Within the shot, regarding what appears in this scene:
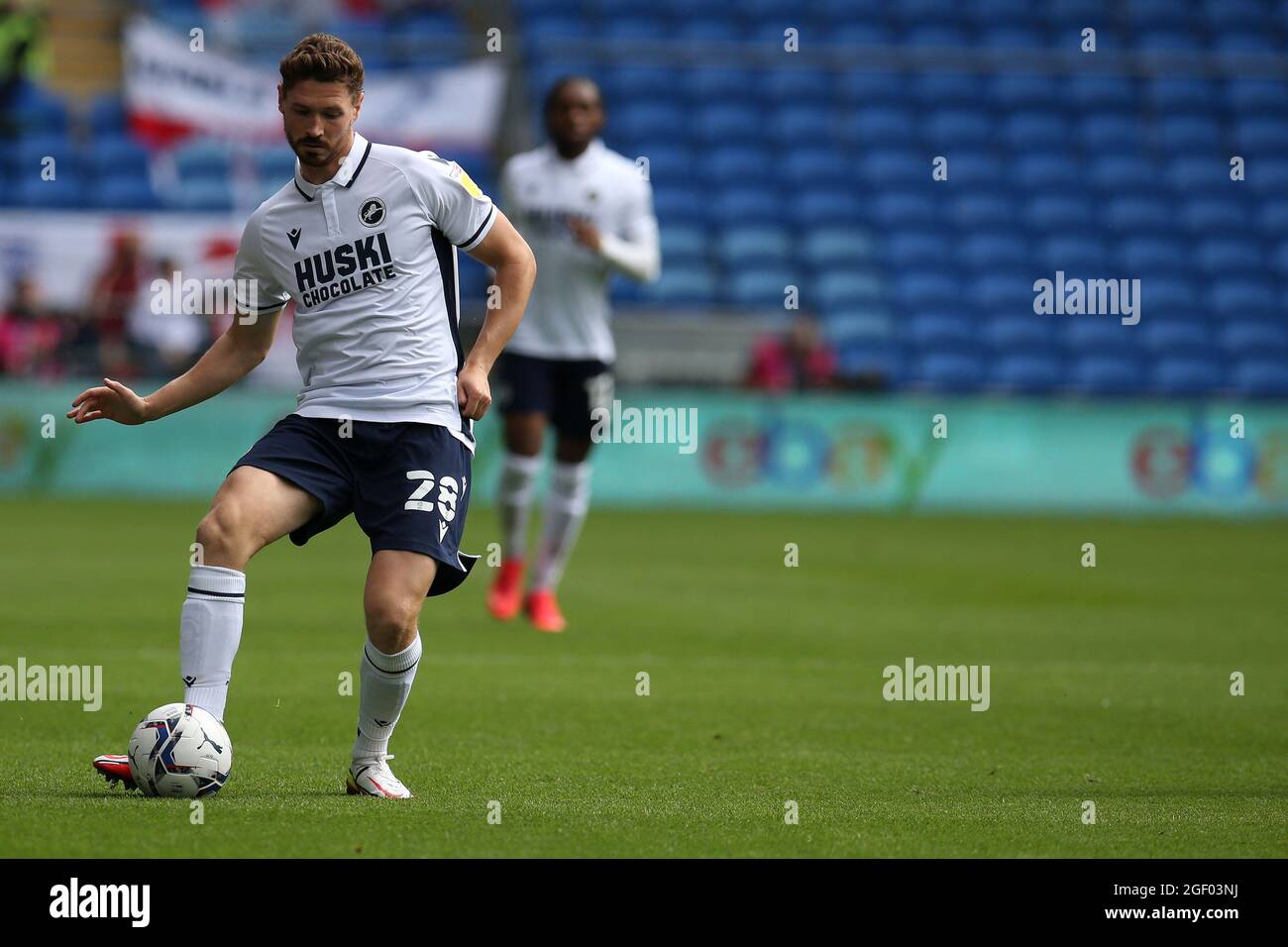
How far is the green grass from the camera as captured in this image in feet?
16.1

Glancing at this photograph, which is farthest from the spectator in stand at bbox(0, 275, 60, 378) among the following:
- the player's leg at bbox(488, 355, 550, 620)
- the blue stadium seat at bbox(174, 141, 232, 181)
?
the player's leg at bbox(488, 355, 550, 620)

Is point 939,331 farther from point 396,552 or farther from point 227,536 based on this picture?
point 227,536

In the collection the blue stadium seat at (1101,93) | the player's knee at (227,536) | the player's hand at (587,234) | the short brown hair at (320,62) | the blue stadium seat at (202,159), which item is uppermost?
the blue stadium seat at (1101,93)

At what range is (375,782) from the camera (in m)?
5.30

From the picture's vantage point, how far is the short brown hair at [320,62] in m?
5.15

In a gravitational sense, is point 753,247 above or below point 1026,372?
above

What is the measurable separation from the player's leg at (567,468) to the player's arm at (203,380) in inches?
174

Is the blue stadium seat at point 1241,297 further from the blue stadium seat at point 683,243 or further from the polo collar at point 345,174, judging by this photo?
the polo collar at point 345,174

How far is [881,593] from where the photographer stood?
11734 mm

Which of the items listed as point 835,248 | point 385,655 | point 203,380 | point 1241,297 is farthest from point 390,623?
point 1241,297

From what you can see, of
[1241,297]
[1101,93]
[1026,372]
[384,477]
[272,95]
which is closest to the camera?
[384,477]

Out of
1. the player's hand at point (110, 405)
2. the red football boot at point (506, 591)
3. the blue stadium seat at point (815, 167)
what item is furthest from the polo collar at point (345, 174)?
the blue stadium seat at point (815, 167)

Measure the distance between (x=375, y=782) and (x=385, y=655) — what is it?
0.36 metres
